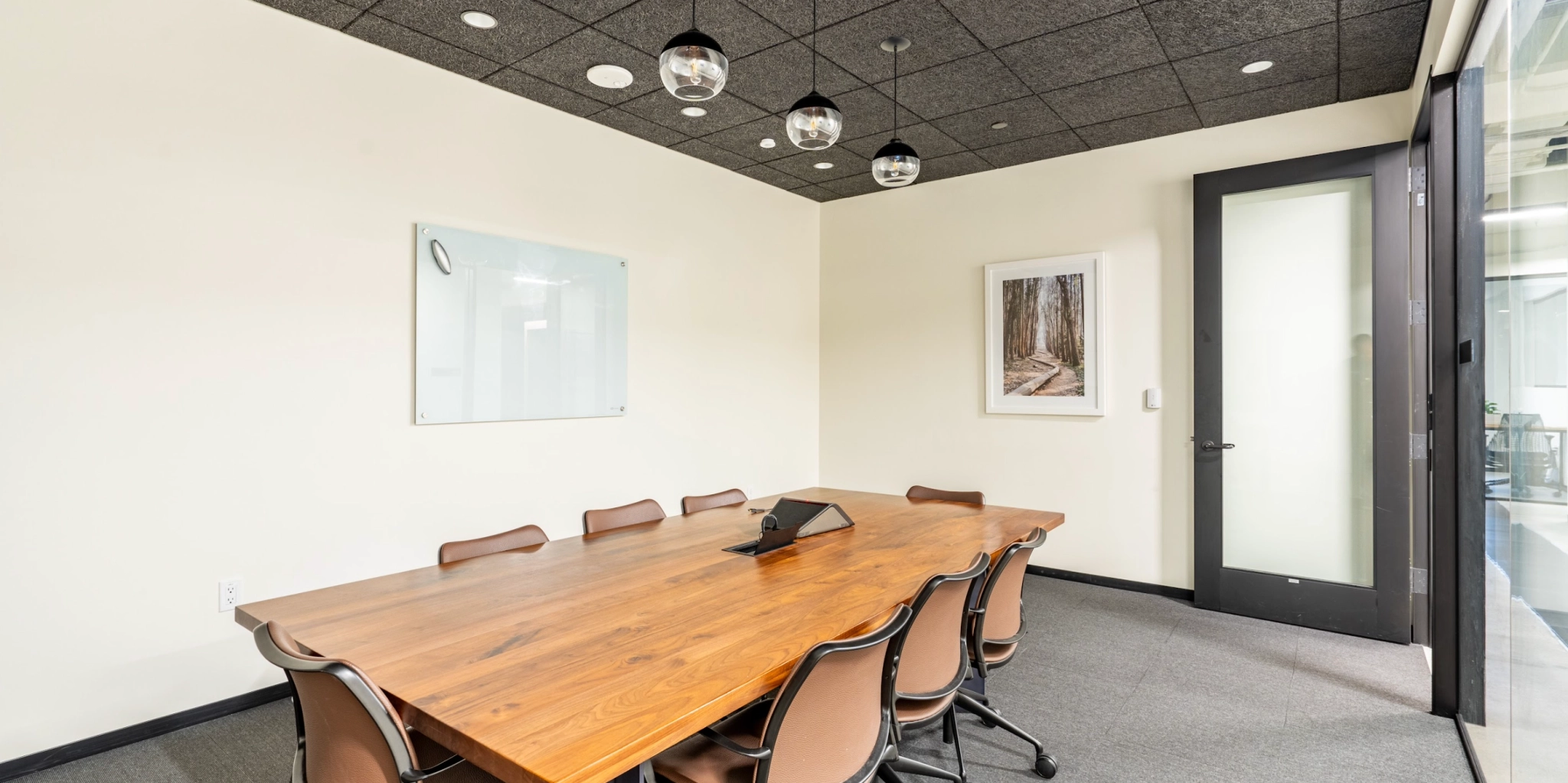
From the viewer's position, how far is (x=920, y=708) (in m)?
1.95

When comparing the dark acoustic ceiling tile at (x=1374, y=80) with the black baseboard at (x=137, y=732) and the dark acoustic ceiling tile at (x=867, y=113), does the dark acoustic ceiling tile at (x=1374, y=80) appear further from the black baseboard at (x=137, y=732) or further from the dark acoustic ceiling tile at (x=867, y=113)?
the black baseboard at (x=137, y=732)

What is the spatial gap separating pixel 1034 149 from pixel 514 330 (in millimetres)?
3290

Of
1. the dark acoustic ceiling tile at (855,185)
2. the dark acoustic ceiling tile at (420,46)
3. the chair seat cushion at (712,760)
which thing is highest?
the dark acoustic ceiling tile at (855,185)

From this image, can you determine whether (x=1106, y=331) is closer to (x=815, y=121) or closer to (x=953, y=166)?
(x=953, y=166)

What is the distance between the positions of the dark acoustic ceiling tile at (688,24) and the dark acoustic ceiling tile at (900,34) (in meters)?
0.27

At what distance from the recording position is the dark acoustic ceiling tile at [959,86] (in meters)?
3.38

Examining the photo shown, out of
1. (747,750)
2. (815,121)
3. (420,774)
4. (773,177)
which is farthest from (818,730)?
(773,177)

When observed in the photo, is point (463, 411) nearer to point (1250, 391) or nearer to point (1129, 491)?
point (1129, 491)

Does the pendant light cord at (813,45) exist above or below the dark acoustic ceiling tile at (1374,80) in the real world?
below

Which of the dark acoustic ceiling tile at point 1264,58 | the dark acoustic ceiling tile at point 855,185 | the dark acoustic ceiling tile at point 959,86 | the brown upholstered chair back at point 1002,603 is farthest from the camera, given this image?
the dark acoustic ceiling tile at point 855,185

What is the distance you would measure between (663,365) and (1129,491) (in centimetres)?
299

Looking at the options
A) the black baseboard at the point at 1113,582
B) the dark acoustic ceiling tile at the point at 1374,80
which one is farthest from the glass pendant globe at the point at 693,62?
the black baseboard at the point at 1113,582

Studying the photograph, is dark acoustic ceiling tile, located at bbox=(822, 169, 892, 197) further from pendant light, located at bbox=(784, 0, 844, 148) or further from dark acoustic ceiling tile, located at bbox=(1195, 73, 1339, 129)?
pendant light, located at bbox=(784, 0, 844, 148)

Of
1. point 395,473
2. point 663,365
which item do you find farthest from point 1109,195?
point 395,473
